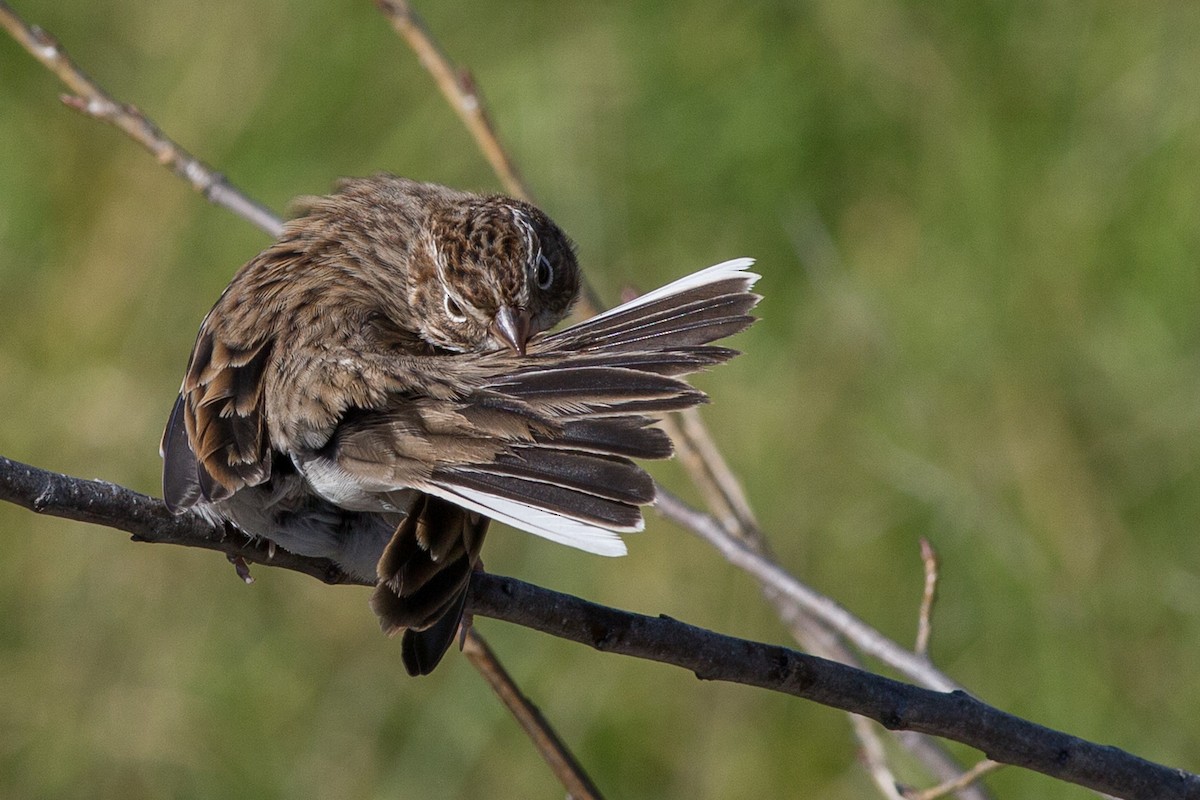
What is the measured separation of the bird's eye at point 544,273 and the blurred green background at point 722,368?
1885 millimetres

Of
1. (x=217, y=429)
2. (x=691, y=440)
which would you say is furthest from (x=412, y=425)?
(x=691, y=440)

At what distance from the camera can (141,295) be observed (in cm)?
660

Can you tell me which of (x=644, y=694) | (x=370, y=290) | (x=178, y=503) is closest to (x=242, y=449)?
(x=178, y=503)

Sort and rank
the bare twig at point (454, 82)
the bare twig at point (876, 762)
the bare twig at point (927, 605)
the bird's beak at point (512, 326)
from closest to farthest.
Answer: the bare twig at point (927, 605) < the bare twig at point (876, 762) < the bird's beak at point (512, 326) < the bare twig at point (454, 82)

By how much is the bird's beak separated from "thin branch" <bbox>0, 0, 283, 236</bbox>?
60cm

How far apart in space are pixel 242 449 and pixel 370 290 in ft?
2.51

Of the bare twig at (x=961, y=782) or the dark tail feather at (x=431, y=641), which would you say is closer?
the dark tail feather at (x=431, y=641)

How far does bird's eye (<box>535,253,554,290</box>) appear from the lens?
405 centimetres

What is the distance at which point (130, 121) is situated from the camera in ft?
12.7

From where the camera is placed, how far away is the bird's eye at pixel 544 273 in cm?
405

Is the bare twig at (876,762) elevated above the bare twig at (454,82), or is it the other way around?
the bare twig at (454,82)

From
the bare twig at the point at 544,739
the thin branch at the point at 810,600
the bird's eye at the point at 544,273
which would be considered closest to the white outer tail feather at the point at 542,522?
the bare twig at the point at 544,739

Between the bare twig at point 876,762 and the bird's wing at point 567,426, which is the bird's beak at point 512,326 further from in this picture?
the bare twig at point 876,762

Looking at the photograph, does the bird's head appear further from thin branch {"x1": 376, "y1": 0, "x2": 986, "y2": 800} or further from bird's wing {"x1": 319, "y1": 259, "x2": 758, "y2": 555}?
bird's wing {"x1": 319, "y1": 259, "x2": 758, "y2": 555}
